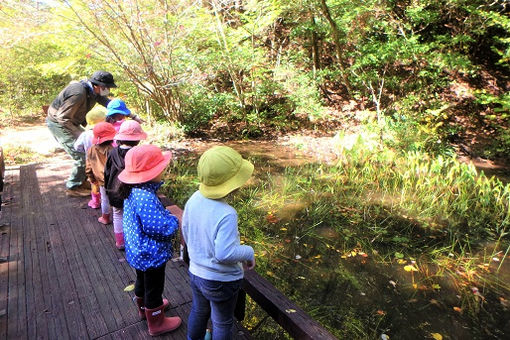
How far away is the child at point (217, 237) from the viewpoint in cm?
168

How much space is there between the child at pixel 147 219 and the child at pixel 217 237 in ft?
0.62

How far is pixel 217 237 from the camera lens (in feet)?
5.49

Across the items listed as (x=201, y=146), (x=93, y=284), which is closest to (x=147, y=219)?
(x=93, y=284)

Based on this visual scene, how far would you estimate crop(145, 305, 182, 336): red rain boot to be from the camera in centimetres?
223

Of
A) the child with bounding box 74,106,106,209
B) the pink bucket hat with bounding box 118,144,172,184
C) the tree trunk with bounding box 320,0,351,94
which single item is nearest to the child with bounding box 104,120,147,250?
the pink bucket hat with bounding box 118,144,172,184

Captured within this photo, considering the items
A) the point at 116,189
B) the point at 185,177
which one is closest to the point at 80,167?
the point at 185,177

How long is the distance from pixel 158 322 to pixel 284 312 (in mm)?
862

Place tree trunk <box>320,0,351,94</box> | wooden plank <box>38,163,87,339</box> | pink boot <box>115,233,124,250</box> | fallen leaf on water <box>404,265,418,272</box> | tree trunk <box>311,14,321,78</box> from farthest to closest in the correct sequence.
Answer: tree trunk <box>311,14,321,78</box> < tree trunk <box>320,0,351,94</box> < fallen leaf on water <box>404,265,418,272</box> < pink boot <box>115,233,124,250</box> < wooden plank <box>38,163,87,339</box>

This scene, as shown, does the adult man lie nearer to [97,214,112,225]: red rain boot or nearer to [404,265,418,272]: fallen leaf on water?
[97,214,112,225]: red rain boot

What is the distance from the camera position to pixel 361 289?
3461mm

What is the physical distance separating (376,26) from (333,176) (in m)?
5.28

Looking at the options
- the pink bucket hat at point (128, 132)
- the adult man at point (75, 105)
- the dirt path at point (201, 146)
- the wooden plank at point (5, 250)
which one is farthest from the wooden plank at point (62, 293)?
the dirt path at point (201, 146)

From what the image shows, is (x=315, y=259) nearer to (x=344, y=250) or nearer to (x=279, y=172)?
(x=344, y=250)

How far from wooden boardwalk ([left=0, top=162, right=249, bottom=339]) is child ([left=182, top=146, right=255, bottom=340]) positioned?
2.18 ft
